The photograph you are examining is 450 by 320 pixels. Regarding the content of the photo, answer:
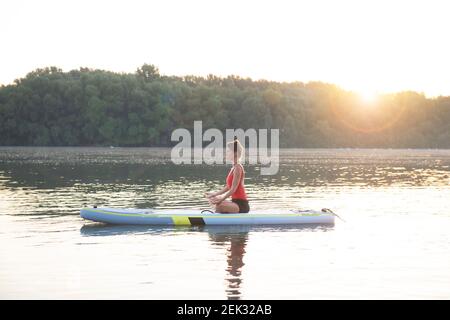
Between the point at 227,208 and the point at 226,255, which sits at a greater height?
the point at 227,208

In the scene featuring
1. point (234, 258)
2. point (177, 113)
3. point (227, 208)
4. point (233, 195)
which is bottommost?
point (234, 258)

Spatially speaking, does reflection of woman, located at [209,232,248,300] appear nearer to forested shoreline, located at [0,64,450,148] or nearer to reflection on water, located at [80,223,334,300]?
reflection on water, located at [80,223,334,300]

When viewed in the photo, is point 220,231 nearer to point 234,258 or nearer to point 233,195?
point 233,195

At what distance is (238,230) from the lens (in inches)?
689

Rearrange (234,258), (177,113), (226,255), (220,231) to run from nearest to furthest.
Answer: (234,258) < (226,255) < (220,231) < (177,113)

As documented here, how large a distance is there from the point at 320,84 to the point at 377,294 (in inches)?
5433

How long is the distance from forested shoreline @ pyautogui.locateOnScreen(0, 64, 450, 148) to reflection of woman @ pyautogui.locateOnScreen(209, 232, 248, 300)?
9208 centimetres

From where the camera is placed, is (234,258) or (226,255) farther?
(226,255)

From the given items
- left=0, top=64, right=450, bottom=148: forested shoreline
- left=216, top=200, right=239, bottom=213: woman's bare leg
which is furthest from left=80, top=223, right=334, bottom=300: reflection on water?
left=0, top=64, right=450, bottom=148: forested shoreline

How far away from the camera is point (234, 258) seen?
45.0ft

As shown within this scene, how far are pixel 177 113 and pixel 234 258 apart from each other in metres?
98.4

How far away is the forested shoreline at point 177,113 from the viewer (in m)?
107

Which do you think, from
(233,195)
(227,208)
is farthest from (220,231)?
(233,195)

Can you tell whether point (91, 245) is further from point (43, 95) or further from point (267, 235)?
point (43, 95)
